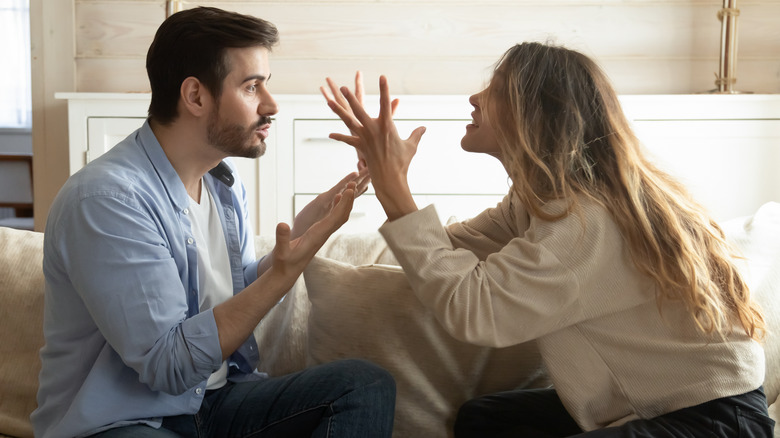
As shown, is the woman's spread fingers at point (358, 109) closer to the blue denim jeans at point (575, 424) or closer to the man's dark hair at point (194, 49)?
the man's dark hair at point (194, 49)

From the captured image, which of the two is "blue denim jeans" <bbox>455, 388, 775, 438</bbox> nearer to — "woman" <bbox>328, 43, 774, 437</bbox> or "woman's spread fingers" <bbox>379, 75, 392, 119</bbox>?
"woman" <bbox>328, 43, 774, 437</bbox>

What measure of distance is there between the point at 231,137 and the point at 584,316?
688 millimetres

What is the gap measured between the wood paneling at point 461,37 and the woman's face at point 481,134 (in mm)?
1853

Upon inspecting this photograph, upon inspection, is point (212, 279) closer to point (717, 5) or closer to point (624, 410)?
point (624, 410)

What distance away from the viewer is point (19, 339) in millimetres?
1502

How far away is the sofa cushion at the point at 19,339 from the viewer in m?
1.49

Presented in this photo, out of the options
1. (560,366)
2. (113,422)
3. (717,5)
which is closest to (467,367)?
Result: (560,366)

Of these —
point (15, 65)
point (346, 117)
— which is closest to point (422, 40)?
point (346, 117)

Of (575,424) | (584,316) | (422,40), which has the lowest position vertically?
(575,424)

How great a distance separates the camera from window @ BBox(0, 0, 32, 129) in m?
6.21

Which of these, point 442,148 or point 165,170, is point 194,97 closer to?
point 165,170

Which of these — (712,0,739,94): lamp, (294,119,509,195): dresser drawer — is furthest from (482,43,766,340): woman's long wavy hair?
(712,0,739,94): lamp

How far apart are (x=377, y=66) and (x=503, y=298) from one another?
2190 millimetres

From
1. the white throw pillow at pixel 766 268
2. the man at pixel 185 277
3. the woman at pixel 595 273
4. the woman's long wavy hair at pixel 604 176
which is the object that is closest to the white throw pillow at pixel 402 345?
the man at pixel 185 277
